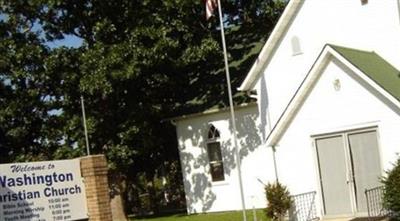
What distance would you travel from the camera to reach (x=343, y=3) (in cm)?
2338

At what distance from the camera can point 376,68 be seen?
21484 mm

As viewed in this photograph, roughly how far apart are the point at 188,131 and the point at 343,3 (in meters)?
9.43

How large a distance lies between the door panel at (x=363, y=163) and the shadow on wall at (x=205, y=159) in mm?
6866

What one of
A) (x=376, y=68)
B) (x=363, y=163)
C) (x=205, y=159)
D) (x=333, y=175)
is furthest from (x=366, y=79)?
(x=205, y=159)

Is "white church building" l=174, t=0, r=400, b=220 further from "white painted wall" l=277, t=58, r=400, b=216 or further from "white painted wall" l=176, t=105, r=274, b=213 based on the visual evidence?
"white painted wall" l=176, t=105, r=274, b=213

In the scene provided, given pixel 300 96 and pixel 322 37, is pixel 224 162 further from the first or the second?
pixel 300 96

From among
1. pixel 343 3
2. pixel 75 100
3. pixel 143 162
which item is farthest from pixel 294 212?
pixel 143 162

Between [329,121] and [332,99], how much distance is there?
688mm

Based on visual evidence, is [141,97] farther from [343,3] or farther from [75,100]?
[343,3]

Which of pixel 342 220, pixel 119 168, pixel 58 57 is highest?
pixel 58 57

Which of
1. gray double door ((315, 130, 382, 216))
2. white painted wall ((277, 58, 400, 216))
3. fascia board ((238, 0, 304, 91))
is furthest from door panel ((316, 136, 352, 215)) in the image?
fascia board ((238, 0, 304, 91))

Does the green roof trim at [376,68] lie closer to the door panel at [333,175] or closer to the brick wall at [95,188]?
the door panel at [333,175]

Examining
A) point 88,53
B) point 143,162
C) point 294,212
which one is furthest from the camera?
point 143,162

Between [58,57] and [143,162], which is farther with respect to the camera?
[143,162]
